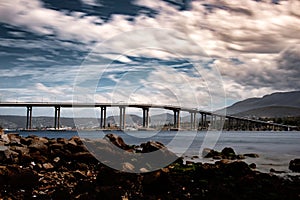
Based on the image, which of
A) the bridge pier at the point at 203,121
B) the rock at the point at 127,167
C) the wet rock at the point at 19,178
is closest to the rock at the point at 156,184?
the rock at the point at 127,167

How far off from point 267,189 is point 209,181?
97.3 inches

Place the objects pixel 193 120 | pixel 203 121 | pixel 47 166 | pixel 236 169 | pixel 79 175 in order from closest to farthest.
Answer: pixel 79 175
pixel 236 169
pixel 47 166
pixel 193 120
pixel 203 121

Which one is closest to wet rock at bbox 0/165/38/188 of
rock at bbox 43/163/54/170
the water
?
rock at bbox 43/163/54/170

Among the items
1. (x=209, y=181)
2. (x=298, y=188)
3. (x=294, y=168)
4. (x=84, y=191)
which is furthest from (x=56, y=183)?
(x=294, y=168)

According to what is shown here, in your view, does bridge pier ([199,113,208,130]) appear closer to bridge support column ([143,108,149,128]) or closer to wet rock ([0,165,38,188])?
bridge support column ([143,108,149,128])

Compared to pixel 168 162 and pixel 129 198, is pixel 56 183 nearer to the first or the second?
pixel 129 198

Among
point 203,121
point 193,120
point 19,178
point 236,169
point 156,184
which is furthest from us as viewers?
point 203,121

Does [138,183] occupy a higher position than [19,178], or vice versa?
[19,178]

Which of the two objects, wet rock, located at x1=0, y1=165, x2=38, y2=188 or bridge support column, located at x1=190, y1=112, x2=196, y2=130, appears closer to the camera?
wet rock, located at x1=0, y1=165, x2=38, y2=188

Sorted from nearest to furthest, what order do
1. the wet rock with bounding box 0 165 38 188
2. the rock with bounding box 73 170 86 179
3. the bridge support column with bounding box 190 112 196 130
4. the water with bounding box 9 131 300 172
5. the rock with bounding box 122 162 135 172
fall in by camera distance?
the wet rock with bounding box 0 165 38 188 < the rock with bounding box 122 162 135 172 < the rock with bounding box 73 170 86 179 < the water with bounding box 9 131 300 172 < the bridge support column with bounding box 190 112 196 130

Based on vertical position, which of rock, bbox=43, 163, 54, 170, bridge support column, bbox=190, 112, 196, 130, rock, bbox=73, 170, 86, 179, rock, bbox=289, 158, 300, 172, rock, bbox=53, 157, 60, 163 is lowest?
rock, bbox=289, 158, 300, 172

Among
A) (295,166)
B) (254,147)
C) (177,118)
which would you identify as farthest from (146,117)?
(295,166)

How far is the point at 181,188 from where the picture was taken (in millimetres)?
15852

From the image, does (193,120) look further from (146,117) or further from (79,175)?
(79,175)
